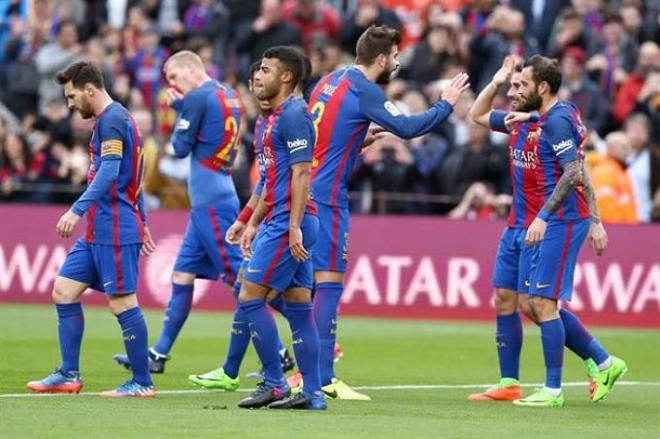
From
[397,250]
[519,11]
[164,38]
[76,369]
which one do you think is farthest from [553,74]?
[164,38]

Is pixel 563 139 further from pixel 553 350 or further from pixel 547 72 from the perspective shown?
pixel 553 350

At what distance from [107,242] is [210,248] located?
264 cm

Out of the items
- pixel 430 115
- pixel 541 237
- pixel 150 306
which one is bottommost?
pixel 150 306

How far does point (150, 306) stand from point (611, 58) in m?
7.58

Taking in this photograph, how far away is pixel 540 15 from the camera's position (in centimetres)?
2544

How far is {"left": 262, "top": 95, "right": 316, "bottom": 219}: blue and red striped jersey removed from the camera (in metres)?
11.4

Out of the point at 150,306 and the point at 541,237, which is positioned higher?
the point at 541,237

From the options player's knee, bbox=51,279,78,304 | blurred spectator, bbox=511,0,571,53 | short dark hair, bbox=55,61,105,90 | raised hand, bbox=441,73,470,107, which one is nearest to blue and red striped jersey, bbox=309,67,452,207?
raised hand, bbox=441,73,470,107

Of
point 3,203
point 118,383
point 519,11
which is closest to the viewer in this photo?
point 118,383

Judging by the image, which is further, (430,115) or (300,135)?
(430,115)

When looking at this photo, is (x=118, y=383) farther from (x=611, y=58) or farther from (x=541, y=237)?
(x=611, y=58)

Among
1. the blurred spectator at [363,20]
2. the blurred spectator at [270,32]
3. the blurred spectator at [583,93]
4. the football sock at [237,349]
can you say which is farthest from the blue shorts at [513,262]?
the blurred spectator at [270,32]

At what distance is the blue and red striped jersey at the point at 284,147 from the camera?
1141 cm

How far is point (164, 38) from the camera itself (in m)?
26.9
